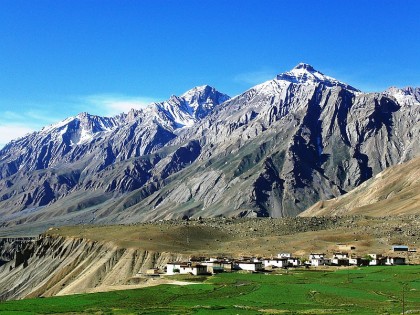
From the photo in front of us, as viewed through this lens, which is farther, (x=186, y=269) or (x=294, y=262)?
(x=294, y=262)

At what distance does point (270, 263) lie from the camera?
450ft

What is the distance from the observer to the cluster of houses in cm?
12600

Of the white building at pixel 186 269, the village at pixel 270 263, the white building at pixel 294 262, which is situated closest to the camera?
the white building at pixel 186 269

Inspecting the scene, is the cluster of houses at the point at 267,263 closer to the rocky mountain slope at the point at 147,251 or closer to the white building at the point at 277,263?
the white building at the point at 277,263

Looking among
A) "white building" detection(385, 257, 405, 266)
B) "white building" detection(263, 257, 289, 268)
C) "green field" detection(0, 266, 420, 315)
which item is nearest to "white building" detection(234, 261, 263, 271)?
"white building" detection(263, 257, 289, 268)

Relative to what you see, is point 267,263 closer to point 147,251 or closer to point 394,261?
point 394,261

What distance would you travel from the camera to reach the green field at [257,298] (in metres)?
79.3

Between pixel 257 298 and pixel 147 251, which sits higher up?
pixel 147 251

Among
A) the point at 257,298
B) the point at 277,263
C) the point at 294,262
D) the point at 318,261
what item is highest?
the point at 277,263

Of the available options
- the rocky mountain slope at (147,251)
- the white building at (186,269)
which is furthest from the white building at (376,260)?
the white building at (186,269)

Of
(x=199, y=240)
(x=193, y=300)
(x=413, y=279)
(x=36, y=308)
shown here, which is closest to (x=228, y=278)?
(x=193, y=300)

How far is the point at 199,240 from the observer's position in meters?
199

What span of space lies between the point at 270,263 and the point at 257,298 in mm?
48412

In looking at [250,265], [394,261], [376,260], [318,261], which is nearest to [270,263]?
[250,265]
